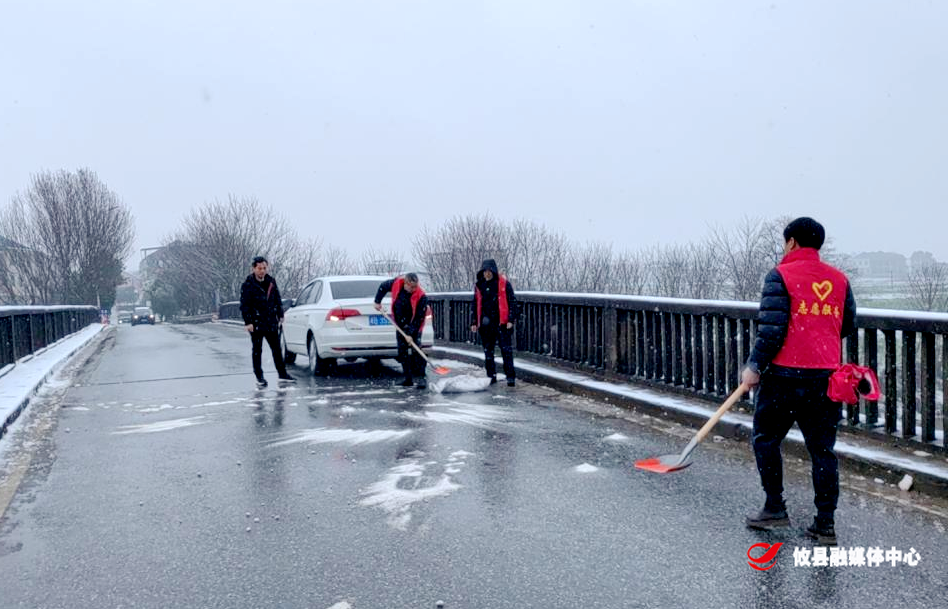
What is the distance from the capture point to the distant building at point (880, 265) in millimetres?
36741

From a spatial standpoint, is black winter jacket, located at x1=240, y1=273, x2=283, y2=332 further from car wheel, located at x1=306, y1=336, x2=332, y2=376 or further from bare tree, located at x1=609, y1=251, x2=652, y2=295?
bare tree, located at x1=609, y1=251, x2=652, y2=295

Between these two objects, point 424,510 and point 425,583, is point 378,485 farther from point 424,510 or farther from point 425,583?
point 425,583

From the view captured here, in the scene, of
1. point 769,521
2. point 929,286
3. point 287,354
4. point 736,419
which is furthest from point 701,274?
point 769,521

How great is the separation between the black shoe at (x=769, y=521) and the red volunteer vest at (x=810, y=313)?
34.2 inches

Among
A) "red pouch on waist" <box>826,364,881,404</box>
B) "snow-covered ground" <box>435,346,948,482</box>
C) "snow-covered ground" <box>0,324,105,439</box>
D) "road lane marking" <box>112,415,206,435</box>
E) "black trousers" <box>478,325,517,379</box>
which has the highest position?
"red pouch on waist" <box>826,364,881,404</box>

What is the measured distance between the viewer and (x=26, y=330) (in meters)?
15.1

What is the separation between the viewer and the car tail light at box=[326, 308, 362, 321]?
12273 millimetres

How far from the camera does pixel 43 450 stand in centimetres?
717

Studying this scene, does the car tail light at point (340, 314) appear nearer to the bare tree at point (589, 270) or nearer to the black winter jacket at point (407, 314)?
the black winter jacket at point (407, 314)

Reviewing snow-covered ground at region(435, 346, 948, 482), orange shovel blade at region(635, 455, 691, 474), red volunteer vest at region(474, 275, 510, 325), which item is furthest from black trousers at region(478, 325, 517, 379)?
orange shovel blade at region(635, 455, 691, 474)

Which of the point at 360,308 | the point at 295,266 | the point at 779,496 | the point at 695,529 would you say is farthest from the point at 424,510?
the point at 295,266

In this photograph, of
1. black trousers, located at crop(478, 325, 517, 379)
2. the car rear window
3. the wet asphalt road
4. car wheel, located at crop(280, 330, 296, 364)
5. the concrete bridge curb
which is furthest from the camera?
car wheel, located at crop(280, 330, 296, 364)

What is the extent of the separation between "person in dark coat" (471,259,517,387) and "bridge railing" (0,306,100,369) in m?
6.81

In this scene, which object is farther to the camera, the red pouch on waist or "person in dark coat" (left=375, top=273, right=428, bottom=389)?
"person in dark coat" (left=375, top=273, right=428, bottom=389)
